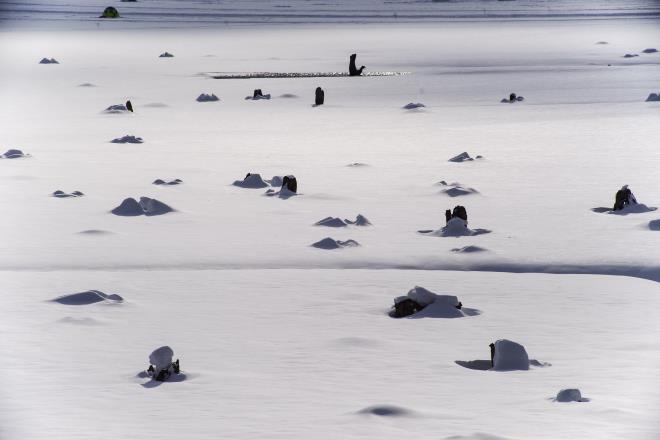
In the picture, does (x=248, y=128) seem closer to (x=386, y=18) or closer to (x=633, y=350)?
(x=633, y=350)

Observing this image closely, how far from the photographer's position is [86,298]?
6895 millimetres

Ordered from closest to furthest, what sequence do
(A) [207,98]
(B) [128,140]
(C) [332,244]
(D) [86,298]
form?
(D) [86,298] < (C) [332,244] < (B) [128,140] < (A) [207,98]

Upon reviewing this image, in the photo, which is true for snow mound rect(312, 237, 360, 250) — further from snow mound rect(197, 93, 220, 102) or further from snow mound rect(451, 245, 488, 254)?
snow mound rect(197, 93, 220, 102)

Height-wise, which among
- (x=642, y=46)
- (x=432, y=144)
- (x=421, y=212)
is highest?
(x=642, y=46)

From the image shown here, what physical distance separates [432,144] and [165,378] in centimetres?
881

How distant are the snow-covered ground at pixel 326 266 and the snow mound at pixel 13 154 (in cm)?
33

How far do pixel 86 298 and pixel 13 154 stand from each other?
644 centimetres

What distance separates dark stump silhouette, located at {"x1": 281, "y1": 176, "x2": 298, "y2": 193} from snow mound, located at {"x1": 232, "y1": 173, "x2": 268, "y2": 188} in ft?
1.52

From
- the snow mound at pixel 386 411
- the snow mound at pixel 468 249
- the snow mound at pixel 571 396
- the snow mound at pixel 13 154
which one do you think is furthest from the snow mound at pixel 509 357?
the snow mound at pixel 13 154

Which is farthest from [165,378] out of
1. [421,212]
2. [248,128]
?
[248,128]

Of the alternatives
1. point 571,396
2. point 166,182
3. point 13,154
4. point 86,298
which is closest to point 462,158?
point 166,182

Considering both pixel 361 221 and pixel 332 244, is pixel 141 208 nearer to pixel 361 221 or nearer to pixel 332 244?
pixel 361 221

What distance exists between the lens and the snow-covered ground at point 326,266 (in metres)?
5.02

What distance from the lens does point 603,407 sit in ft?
16.3
